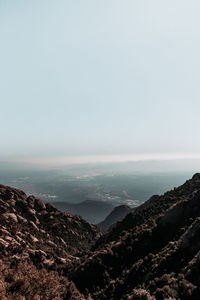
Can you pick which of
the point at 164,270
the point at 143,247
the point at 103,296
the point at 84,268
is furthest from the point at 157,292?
the point at 84,268

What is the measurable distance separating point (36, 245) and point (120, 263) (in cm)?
3790

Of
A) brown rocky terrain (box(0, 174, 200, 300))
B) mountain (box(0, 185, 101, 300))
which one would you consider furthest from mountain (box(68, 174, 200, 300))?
mountain (box(0, 185, 101, 300))

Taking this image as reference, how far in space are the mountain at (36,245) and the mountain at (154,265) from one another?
6452 mm

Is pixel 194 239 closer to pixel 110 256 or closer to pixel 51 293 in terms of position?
pixel 110 256

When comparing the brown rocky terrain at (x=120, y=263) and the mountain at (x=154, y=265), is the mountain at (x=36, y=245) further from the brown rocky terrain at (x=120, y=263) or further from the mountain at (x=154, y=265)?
the mountain at (x=154, y=265)

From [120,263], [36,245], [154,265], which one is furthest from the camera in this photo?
[36,245]

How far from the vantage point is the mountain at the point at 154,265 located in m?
20.3

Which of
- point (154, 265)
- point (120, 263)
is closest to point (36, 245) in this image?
point (120, 263)

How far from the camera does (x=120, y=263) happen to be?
3519 cm

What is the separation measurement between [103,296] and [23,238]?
141 feet

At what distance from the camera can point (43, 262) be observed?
161ft

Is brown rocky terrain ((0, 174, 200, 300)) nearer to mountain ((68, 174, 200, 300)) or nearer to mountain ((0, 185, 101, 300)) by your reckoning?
mountain ((68, 174, 200, 300))

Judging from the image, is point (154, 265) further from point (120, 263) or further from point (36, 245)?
point (36, 245)

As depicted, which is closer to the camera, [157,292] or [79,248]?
[157,292]
